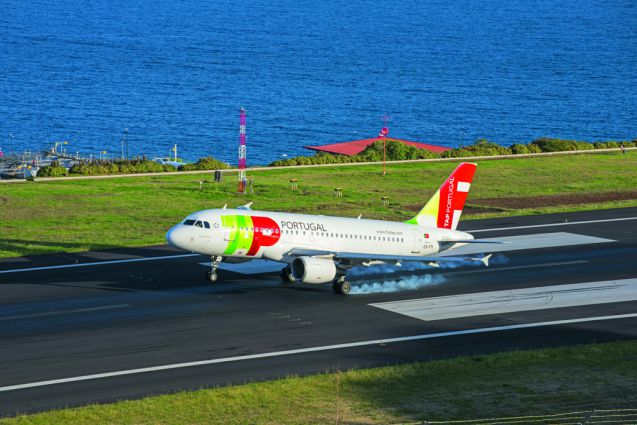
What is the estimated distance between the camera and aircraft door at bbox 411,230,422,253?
59.8 m

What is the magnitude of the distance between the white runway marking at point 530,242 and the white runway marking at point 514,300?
9.82m

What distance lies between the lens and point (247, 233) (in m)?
54.4

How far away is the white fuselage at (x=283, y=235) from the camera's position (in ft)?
177

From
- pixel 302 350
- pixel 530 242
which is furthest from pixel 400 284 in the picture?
pixel 530 242

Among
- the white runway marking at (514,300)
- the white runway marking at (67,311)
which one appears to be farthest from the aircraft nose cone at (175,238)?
the white runway marking at (514,300)

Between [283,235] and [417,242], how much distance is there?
27.7 feet

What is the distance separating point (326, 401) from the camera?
39.0 m

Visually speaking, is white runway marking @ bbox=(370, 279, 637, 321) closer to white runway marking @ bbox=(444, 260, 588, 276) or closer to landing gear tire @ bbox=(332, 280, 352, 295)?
landing gear tire @ bbox=(332, 280, 352, 295)

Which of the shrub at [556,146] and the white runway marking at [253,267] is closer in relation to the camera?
the white runway marking at [253,267]

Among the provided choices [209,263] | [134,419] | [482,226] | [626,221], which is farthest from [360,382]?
[626,221]

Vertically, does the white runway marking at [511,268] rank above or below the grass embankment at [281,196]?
below

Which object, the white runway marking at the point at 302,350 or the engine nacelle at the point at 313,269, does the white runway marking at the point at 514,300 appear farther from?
the engine nacelle at the point at 313,269

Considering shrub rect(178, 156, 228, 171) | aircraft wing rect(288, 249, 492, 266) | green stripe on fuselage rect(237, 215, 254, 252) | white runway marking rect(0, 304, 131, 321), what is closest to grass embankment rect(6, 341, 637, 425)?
aircraft wing rect(288, 249, 492, 266)

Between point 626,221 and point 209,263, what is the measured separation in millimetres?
33895
